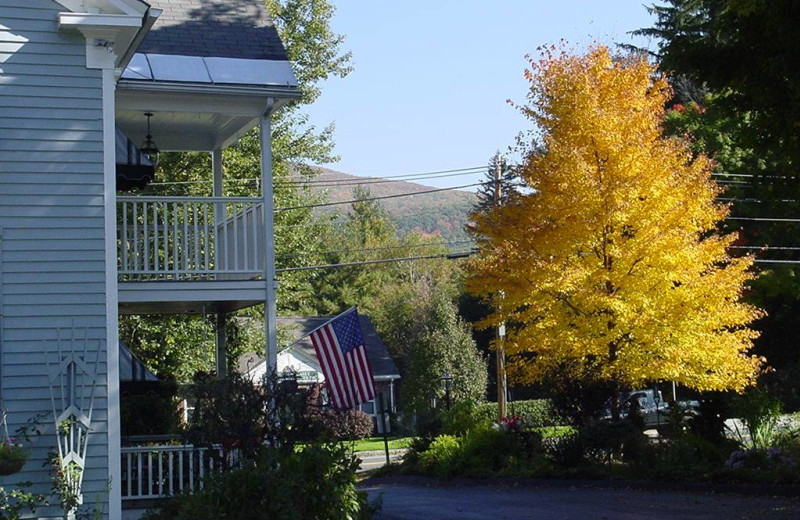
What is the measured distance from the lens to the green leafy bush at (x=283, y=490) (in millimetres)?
8547

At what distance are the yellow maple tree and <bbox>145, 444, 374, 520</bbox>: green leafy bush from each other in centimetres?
961

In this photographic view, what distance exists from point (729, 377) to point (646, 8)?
31681 millimetres

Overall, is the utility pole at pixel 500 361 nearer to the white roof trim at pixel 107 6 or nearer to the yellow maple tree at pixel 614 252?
the yellow maple tree at pixel 614 252

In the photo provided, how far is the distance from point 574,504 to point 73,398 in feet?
24.3

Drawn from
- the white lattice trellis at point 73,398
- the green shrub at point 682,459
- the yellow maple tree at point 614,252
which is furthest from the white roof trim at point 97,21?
the green shrub at point 682,459

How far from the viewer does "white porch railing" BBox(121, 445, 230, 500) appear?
1231cm

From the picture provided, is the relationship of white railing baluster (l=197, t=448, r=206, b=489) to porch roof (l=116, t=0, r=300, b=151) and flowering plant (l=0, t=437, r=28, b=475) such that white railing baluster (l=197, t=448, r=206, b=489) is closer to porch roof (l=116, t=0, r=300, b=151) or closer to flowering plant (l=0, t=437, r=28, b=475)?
flowering plant (l=0, t=437, r=28, b=475)

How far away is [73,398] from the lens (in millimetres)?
9953

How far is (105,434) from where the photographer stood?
10102mm

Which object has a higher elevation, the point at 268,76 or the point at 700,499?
the point at 268,76

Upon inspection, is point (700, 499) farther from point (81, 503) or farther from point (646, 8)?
point (646, 8)

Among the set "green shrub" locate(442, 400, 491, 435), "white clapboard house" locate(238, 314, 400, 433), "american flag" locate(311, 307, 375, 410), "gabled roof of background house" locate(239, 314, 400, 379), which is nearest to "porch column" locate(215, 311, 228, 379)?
"american flag" locate(311, 307, 375, 410)

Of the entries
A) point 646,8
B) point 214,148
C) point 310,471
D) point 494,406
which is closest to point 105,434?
point 310,471

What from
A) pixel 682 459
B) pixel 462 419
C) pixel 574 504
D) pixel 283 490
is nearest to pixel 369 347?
pixel 462 419
